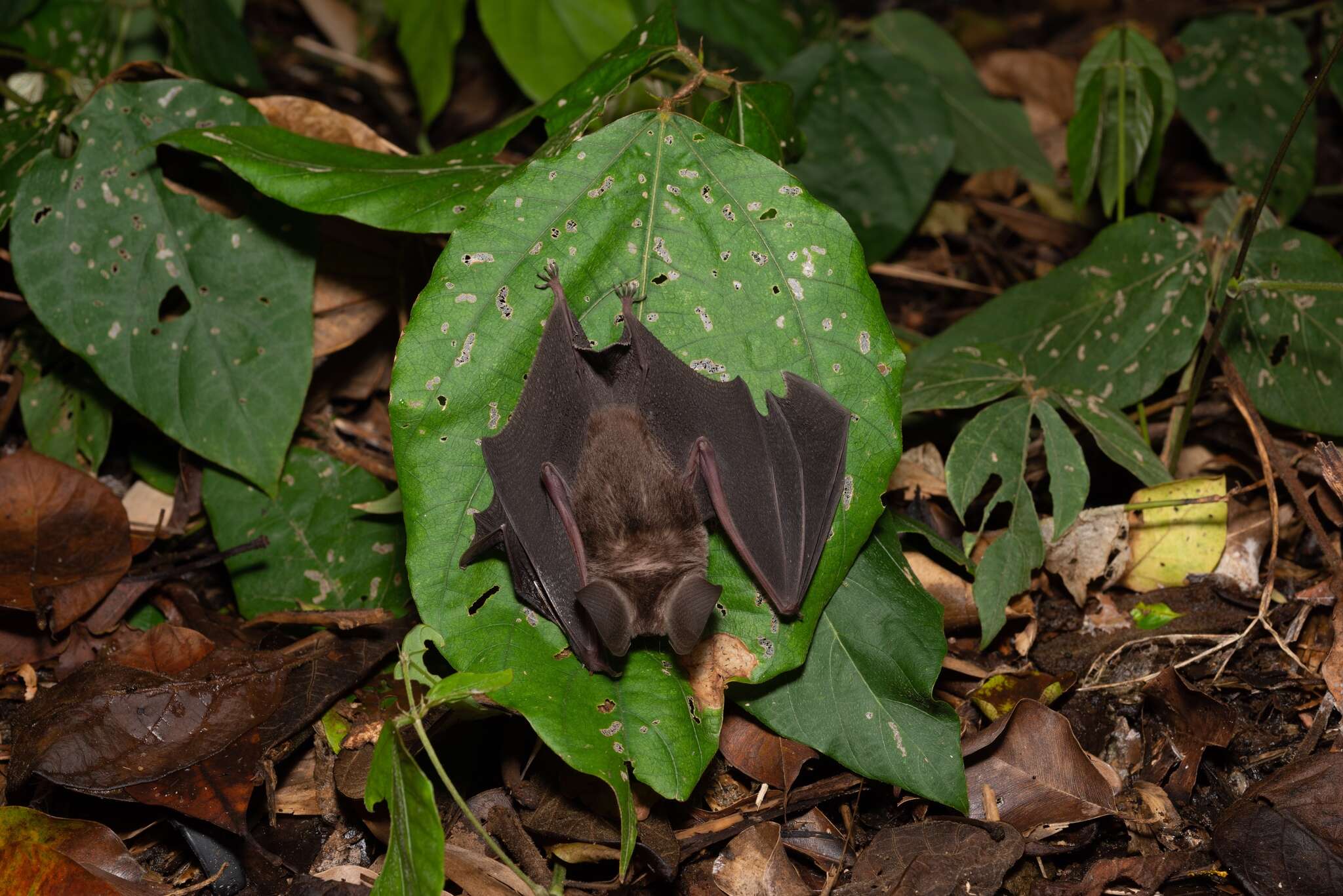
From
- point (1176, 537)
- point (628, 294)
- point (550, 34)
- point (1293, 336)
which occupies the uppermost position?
point (550, 34)

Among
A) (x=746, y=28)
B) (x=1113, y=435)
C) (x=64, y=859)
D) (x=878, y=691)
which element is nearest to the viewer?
(x=64, y=859)

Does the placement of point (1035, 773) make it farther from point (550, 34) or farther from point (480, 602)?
point (550, 34)

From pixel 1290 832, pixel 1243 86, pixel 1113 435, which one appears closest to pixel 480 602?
pixel 1113 435

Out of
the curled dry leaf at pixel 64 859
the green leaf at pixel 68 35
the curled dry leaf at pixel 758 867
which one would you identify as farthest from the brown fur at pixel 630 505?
the green leaf at pixel 68 35

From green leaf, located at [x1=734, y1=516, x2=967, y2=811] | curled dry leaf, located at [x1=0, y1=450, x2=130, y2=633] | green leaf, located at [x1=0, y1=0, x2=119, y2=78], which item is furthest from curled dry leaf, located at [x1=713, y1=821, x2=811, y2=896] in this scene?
green leaf, located at [x1=0, y1=0, x2=119, y2=78]

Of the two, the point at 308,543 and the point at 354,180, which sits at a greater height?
the point at 354,180

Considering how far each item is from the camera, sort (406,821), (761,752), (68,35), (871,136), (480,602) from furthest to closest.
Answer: (871,136) < (68,35) < (761,752) < (480,602) < (406,821)

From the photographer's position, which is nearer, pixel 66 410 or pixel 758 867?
pixel 758 867

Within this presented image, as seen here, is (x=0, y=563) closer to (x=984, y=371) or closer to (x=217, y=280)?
(x=217, y=280)
